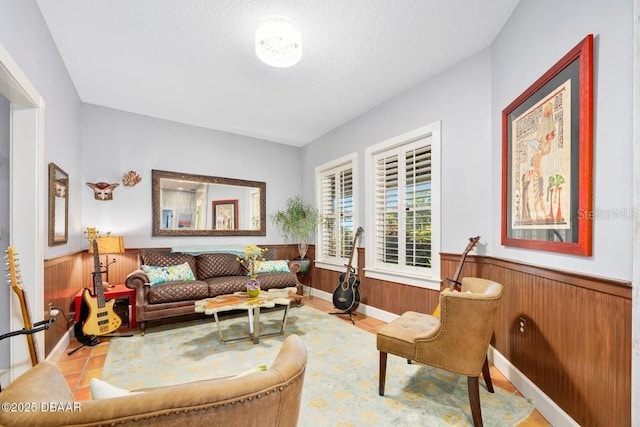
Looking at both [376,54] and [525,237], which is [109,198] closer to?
[376,54]

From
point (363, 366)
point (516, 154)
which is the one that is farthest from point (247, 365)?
point (516, 154)

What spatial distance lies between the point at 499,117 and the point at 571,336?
5.81 ft

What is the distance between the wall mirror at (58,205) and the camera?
2.51 meters

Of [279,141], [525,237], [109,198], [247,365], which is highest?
[279,141]

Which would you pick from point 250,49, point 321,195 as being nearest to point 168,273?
point 321,195

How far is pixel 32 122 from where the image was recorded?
7.01ft

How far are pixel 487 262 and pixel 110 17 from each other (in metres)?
3.79

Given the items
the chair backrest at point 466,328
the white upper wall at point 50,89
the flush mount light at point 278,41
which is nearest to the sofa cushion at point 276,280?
the white upper wall at point 50,89

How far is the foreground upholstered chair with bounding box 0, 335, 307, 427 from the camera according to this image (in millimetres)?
604

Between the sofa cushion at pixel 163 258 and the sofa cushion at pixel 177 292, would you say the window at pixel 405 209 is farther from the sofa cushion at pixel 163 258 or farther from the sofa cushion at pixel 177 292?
the sofa cushion at pixel 163 258

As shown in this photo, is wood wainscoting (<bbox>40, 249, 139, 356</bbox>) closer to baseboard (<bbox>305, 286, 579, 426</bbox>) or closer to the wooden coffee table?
the wooden coffee table

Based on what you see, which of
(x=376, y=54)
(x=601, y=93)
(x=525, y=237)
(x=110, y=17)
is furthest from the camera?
(x=376, y=54)

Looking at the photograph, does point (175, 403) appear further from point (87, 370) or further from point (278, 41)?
point (87, 370)

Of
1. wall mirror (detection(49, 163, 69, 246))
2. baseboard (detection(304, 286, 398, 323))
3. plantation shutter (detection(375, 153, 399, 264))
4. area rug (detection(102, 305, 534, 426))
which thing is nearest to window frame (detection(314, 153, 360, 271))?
plantation shutter (detection(375, 153, 399, 264))
